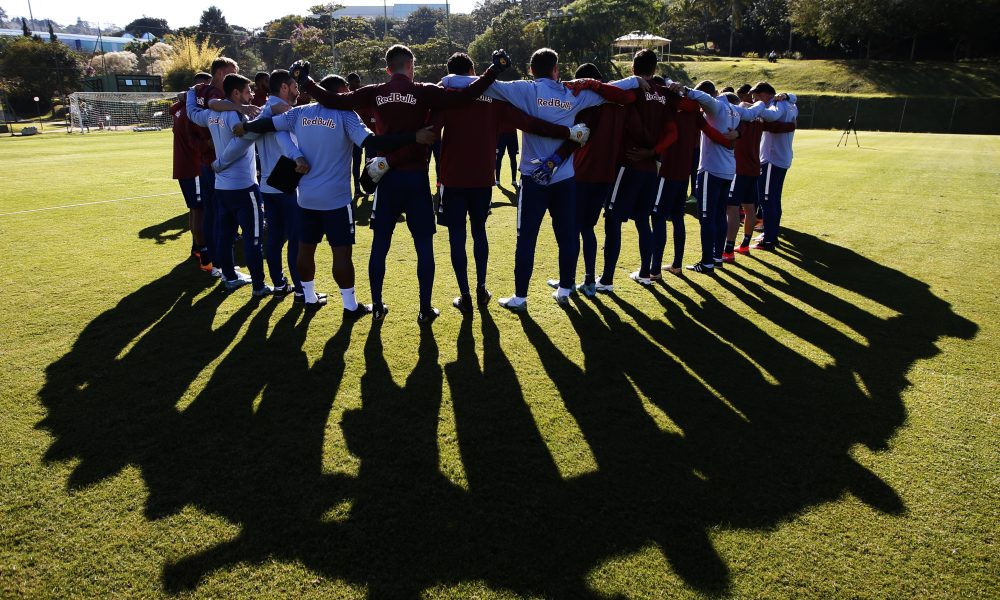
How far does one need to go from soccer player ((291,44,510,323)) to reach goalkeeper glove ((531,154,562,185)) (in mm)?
860

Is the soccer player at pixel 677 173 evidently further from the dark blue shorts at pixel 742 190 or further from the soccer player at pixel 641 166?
the dark blue shorts at pixel 742 190

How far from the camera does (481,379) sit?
4.27 metres

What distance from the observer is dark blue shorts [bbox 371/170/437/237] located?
187 inches

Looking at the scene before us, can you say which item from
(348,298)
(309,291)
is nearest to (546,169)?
(348,298)

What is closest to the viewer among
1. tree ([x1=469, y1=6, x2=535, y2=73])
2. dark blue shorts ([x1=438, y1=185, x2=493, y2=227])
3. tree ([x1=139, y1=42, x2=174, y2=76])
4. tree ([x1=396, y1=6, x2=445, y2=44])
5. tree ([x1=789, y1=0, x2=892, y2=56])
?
dark blue shorts ([x1=438, y1=185, x2=493, y2=227])

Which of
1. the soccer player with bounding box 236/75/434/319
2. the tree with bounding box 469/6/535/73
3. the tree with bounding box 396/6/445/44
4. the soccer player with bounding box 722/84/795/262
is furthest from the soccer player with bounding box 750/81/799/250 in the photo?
the tree with bounding box 396/6/445/44

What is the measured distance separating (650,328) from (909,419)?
6.82 ft

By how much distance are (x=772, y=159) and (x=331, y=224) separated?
6.01 metres

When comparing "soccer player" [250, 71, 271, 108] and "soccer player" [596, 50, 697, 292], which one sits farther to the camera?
"soccer player" [250, 71, 271, 108]

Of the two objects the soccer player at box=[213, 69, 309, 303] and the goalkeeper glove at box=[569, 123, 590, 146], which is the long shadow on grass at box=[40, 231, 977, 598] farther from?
the goalkeeper glove at box=[569, 123, 590, 146]

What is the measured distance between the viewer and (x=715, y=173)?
646 centimetres

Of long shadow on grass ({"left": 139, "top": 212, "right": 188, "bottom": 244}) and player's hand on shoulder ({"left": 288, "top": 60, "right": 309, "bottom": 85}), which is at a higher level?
player's hand on shoulder ({"left": 288, "top": 60, "right": 309, "bottom": 85})

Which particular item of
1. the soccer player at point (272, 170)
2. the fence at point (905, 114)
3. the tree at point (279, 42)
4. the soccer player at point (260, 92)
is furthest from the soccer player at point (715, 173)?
the tree at point (279, 42)

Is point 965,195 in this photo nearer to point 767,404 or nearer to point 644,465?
point 767,404
